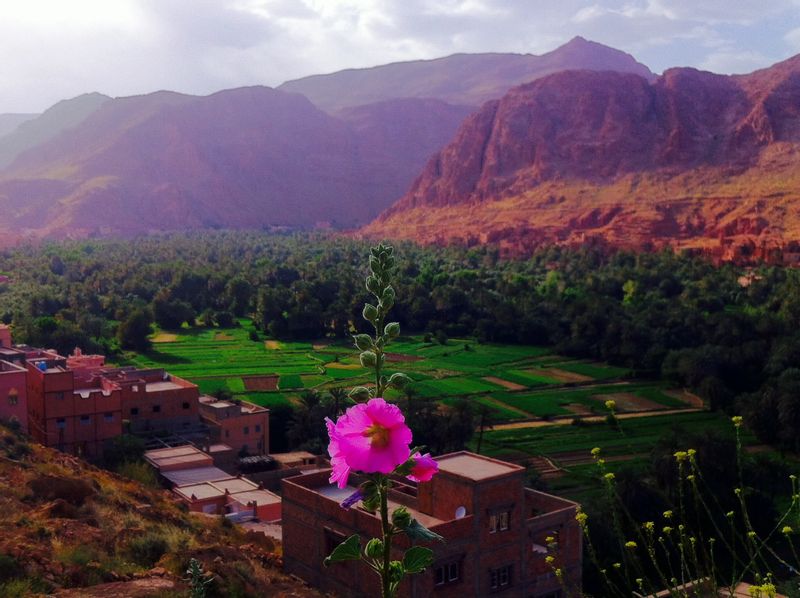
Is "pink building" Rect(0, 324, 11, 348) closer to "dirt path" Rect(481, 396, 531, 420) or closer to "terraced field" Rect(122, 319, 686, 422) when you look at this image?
"terraced field" Rect(122, 319, 686, 422)

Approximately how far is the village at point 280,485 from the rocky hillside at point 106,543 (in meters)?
1.24

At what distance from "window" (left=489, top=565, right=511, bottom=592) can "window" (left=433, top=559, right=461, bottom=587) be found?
2.74 ft

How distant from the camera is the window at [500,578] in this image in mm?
15922

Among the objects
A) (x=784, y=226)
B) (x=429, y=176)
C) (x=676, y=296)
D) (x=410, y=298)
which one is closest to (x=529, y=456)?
(x=410, y=298)

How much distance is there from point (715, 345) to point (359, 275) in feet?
113

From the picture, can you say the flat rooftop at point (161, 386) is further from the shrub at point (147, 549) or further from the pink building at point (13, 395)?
the shrub at point (147, 549)

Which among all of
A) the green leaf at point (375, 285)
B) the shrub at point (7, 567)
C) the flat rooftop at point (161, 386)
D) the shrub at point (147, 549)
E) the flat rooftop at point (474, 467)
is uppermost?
the green leaf at point (375, 285)

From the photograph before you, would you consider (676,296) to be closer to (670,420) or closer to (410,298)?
(410,298)

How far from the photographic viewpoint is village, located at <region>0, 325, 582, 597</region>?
1559 cm

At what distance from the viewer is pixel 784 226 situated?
77.9 metres

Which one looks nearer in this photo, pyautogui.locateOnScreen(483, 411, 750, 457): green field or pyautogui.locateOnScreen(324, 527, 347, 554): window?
pyautogui.locateOnScreen(324, 527, 347, 554): window

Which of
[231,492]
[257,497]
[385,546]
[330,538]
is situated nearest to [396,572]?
[385,546]

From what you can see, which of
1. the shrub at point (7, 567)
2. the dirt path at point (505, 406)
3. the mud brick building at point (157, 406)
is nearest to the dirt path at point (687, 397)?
the dirt path at point (505, 406)

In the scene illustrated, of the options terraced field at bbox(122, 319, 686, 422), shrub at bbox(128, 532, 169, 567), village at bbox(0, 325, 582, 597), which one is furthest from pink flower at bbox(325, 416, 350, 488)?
terraced field at bbox(122, 319, 686, 422)
